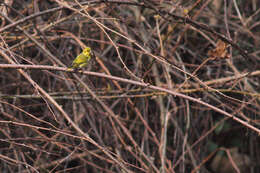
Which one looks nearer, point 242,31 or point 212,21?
point 242,31

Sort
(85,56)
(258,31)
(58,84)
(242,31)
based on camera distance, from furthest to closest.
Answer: (258,31)
(242,31)
(58,84)
(85,56)

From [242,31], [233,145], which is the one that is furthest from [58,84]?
[233,145]

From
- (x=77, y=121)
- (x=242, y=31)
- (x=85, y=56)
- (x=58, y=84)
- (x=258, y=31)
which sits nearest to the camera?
(x=85, y=56)

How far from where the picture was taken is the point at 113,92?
126 inches

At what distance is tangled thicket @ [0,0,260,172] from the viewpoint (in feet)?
7.13

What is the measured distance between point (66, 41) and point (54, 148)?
120 cm

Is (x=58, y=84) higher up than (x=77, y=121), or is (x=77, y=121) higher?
(x=58, y=84)

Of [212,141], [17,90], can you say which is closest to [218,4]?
[212,141]

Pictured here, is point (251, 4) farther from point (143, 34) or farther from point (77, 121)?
point (77, 121)

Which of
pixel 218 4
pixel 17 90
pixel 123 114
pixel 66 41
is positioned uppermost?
pixel 218 4

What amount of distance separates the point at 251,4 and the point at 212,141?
2.12 m

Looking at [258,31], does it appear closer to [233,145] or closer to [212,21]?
[212,21]

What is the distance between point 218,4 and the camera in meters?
4.75

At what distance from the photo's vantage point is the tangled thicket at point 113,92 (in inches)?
85.6
